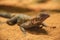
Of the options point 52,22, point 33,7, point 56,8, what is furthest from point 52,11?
point 52,22

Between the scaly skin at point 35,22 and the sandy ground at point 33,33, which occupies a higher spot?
the scaly skin at point 35,22

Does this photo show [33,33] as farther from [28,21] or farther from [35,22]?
[28,21]

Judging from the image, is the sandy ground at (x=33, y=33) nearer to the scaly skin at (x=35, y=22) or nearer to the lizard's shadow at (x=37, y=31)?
the lizard's shadow at (x=37, y=31)

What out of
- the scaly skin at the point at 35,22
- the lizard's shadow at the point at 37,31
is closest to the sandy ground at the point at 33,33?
the lizard's shadow at the point at 37,31

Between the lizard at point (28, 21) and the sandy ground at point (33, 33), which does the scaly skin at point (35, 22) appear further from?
the sandy ground at point (33, 33)

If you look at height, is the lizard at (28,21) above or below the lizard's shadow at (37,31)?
above

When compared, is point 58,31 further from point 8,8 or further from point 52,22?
point 8,8

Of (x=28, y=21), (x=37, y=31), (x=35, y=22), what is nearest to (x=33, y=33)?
(x=37, y=31)

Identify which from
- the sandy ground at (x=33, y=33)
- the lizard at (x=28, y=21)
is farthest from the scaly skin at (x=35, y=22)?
the sandy ground at (x=33, y=33)

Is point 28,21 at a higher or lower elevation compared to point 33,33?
higher

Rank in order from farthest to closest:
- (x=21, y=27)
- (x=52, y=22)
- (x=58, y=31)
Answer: (x=52, y=22)
(x=21, y=27)
(x=58, y=31)

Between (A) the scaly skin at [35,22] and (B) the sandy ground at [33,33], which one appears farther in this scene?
(A) the scaly skin at [35,22]
